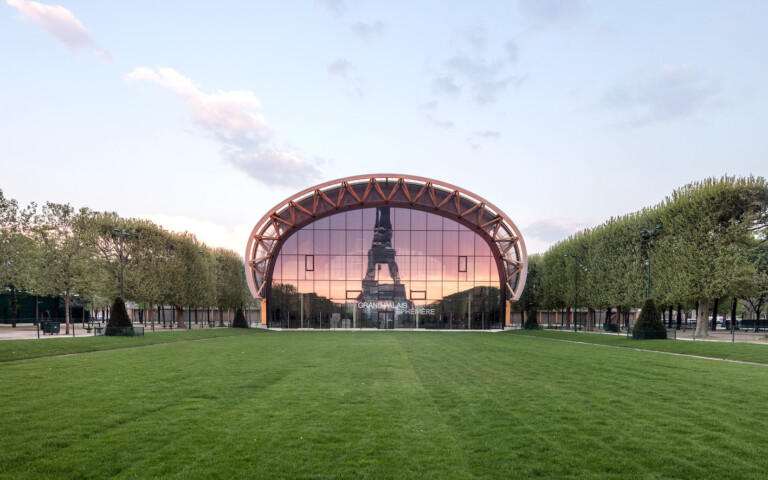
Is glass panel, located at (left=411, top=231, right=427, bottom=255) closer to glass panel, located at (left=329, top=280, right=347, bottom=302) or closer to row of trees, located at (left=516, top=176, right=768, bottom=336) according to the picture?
glass panel, located at (left=329, top=280, right=347, bottom=302)

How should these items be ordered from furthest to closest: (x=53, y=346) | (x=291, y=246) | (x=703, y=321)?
(x=291, y=246) < (x=703, y=321) < (x=53, y=346)

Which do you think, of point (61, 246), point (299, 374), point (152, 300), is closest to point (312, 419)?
point (299, 374)

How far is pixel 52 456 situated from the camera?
6488 mm

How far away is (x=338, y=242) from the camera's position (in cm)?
5412

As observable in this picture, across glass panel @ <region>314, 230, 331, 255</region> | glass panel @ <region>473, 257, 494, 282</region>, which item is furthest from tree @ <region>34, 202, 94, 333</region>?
glass panel @ <region>473, 257, 494, 282</region>

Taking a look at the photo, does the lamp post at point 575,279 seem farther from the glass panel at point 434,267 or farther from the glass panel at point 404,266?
the glass panel at point 404,266

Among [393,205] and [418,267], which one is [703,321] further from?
[393,205]

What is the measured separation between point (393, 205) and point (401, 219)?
2062 millimetres

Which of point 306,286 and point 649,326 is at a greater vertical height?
point 306,286

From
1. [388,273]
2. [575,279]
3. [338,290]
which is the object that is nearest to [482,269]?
[575,279]

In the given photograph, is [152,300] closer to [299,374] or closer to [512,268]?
[299,374]

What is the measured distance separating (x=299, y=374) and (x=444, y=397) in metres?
5.81

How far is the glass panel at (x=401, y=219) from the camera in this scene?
177 feet

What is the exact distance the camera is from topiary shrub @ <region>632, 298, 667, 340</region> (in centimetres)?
3238
